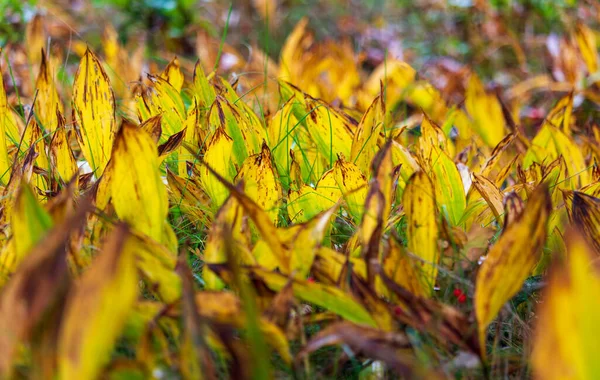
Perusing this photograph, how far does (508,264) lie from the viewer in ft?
2.45

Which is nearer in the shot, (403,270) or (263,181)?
(403,270)

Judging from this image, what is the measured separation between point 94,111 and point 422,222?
1.90 ft

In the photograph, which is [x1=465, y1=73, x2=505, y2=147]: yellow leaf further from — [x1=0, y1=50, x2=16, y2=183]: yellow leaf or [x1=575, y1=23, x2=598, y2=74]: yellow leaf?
[x1=0, y1=50, x2=16, y2=183]: yellow leaf

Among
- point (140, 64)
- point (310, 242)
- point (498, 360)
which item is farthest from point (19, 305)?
point (140, 64)

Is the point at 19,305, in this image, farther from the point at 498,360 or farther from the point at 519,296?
the point at 519,296

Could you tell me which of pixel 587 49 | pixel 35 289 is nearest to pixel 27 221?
pixel 35 289

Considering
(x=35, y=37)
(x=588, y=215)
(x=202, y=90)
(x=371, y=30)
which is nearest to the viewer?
(x=588, y=215)

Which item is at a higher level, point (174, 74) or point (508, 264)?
point (174, 74)

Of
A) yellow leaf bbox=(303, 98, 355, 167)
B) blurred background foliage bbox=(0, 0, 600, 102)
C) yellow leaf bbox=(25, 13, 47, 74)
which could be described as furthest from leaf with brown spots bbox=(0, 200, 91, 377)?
blurred background foliage bbox=(0, 0, 600, 102)

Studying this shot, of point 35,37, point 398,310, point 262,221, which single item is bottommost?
point 398,310

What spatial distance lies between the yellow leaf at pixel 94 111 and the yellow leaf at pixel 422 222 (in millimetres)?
513

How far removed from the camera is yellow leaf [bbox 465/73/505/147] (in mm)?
1569

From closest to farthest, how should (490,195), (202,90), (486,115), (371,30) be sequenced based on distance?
(490,195) → (202,90) → (486,115) → (371,30)

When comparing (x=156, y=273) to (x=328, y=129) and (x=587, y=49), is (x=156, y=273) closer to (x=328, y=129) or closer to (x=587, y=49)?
(x=328, y=129)
